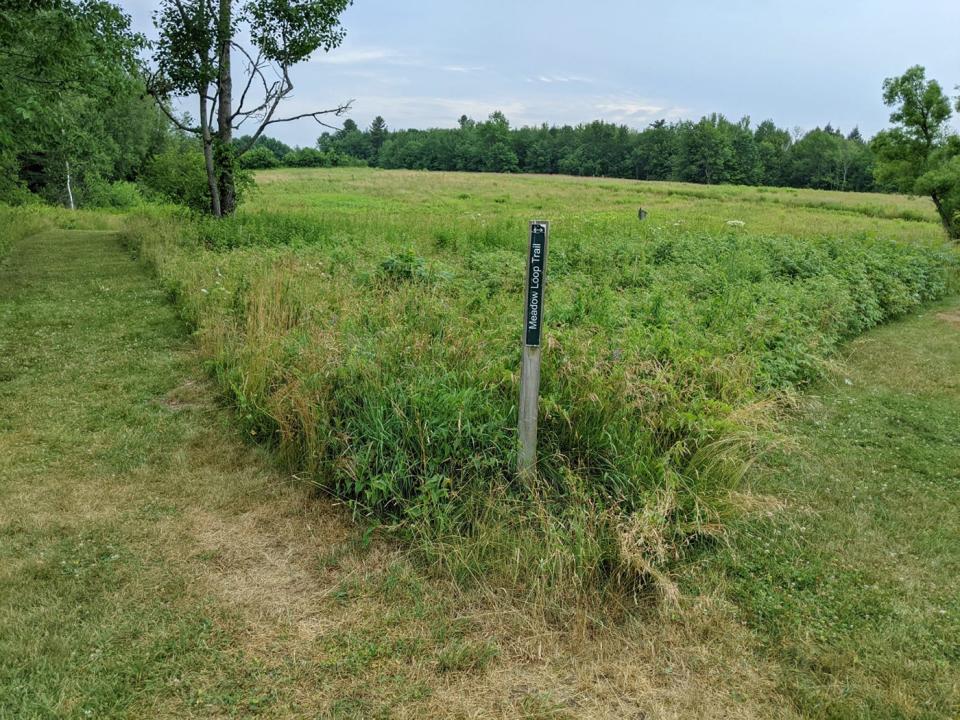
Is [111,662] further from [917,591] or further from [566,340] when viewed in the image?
[917,591]

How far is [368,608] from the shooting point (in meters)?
3.34

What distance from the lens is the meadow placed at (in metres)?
3.73

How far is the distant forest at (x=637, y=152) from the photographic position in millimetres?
86375

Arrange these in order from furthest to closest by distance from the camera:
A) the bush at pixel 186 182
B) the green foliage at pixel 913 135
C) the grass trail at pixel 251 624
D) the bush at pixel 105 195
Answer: the bush at pixel 105 195 → the green foliage at pixel 913 135 → the bush at pixel 186 182 → the grass trail at pixel 251 624

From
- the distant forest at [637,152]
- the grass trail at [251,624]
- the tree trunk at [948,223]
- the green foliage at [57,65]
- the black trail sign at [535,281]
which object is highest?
the distant forest at [637,152]

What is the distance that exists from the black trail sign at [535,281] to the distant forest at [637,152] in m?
73.0

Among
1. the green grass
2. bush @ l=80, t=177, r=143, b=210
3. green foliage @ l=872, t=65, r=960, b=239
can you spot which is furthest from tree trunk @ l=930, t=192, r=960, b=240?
bush @ l=80, t=177, r=143, b=210

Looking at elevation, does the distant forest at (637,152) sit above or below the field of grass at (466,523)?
above

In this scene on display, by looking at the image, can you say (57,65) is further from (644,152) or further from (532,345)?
(644,152)

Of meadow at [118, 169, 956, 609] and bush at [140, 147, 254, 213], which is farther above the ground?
bush at [140, 147, 254, 213]

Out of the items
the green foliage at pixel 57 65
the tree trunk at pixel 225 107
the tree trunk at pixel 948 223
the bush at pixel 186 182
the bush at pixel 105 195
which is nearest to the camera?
the green foliage at pixel 57 65

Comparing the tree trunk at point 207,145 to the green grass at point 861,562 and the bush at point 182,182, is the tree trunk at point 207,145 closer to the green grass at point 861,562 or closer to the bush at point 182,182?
the bush at point 182,182

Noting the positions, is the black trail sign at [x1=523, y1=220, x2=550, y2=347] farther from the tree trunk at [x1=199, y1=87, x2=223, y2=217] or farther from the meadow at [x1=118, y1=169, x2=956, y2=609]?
the tree trunk at [x1=199, y1=87, x2=223, y2=217]

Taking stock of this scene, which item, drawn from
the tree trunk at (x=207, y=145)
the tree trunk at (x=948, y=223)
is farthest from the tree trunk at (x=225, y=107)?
the tree trunk at (x=948, y=223)
